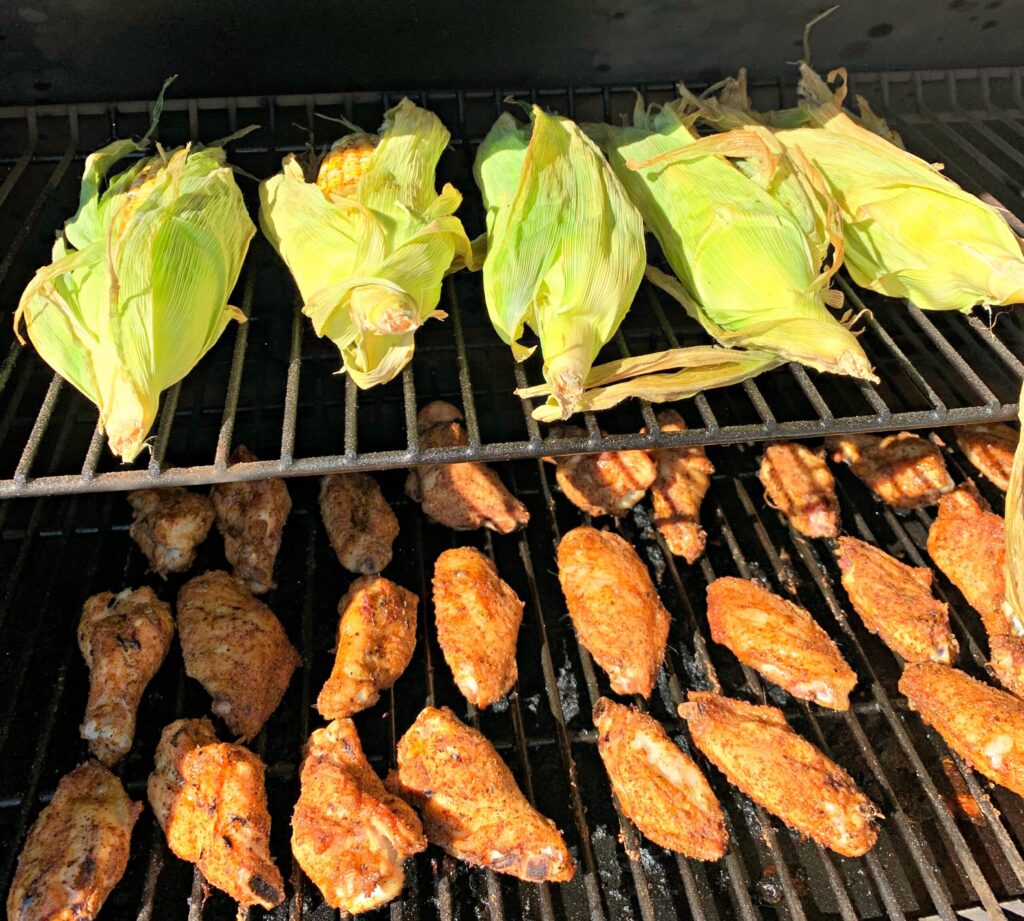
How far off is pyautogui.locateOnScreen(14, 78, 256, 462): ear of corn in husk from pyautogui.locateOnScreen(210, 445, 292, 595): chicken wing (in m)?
0.53

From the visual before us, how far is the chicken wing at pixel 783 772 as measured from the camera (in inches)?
79.3

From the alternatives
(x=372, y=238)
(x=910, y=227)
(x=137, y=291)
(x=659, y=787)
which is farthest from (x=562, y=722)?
(x=910, y=227)

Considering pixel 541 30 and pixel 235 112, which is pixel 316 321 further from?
pixel 541 30

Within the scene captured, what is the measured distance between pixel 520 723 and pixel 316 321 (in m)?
1.32

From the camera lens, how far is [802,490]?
2.70 metres

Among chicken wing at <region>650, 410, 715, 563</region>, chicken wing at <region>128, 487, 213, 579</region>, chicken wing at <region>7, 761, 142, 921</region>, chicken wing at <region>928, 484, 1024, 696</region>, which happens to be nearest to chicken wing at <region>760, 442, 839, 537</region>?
chicken wing at <region>650, 410, 715, 563</region>

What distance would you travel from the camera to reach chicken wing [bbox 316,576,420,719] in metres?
2.22

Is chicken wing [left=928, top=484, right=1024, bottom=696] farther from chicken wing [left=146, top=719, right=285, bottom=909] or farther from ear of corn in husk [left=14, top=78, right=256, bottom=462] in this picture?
ear of corn in husk [left=14, top=78, right=256, bottom=462]

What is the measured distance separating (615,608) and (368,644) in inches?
29.9

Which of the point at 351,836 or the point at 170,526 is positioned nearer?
the point at 351,836

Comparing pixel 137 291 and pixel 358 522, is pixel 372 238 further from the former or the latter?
pixel 358 522

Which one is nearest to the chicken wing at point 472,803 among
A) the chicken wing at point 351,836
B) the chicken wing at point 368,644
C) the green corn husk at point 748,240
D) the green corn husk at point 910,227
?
the chicken wing at point 351,836

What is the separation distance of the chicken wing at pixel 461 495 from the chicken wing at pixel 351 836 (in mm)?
911

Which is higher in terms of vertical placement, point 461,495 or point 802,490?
point 802,490
